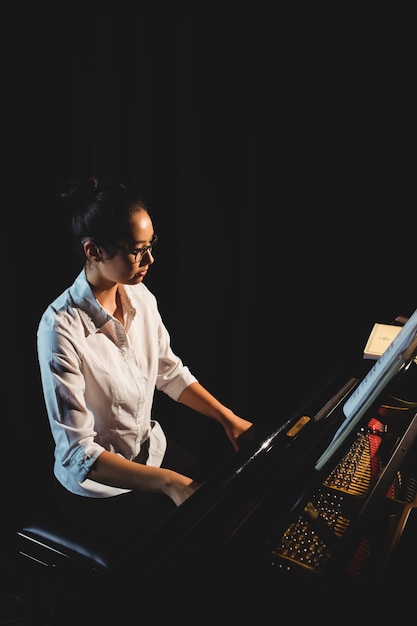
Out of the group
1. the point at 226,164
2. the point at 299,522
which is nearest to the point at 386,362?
the point at 299,522

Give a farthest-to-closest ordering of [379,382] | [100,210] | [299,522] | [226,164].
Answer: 1. [226,164]
2. [100,210]
3. [299,522]
4. [379,382]

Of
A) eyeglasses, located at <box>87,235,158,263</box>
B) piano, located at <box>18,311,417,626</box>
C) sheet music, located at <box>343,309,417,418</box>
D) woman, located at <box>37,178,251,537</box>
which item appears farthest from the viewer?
eyeglasses, located at <box>87,235,158,263</box>

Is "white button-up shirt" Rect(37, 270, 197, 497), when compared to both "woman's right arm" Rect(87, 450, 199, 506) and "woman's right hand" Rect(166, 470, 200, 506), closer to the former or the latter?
"woman's right arm" Rect(87, 450, 199, 506)

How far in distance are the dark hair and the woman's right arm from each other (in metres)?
0.67

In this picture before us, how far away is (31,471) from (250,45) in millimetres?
2526

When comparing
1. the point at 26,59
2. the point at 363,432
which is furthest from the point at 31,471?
the point at 26,59

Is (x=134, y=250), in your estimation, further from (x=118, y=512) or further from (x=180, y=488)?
(x=118, y=512)

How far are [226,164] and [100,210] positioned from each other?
4.06ft

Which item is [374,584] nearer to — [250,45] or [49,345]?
[49,345]

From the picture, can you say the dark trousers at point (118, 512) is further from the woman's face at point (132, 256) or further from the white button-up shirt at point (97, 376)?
the woman's face at point (132, 256)

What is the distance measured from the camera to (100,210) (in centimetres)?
165

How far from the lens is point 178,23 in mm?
2525

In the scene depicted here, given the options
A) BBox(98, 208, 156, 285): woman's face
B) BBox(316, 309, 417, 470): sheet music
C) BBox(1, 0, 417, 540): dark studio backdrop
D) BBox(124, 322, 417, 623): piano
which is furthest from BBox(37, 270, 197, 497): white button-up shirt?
BBox(1, 0, 417, 540): dark studio backdrop

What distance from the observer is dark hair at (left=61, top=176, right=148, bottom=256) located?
5.39 ft
